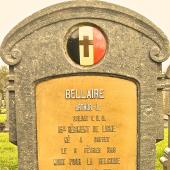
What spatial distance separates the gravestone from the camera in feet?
13.9

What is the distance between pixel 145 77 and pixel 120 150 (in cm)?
101

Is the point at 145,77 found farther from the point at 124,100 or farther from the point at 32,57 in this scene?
the point at 32,57

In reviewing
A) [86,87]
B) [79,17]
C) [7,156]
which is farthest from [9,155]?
[79,17]

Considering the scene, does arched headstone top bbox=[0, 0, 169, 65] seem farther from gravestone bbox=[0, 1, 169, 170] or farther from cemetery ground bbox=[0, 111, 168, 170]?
cemetery ground bbox=[0, 111, 168, 170]

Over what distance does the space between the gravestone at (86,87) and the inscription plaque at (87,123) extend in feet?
0.04

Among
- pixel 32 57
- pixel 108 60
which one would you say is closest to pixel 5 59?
pixel 32 57

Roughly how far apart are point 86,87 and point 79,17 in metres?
0.87

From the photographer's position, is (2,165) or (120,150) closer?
(120,150)

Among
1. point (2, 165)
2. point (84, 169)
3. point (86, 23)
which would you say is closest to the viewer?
point (86, 23)

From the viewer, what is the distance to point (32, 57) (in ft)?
14.1

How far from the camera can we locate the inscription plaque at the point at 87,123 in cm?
435

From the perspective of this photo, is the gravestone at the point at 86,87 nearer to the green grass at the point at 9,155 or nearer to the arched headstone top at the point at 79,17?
the arched headstone top at the point at 79,17

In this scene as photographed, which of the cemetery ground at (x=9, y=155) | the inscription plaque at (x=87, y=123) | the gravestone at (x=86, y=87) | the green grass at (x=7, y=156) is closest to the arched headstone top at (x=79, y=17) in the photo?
the gravestone at (x=86, y=87)

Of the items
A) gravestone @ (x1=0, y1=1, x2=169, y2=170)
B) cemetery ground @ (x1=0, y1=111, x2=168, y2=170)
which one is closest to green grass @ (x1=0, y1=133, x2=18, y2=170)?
cemetery ground @ (x1=0, y1=111, x2=168, y2=170)
